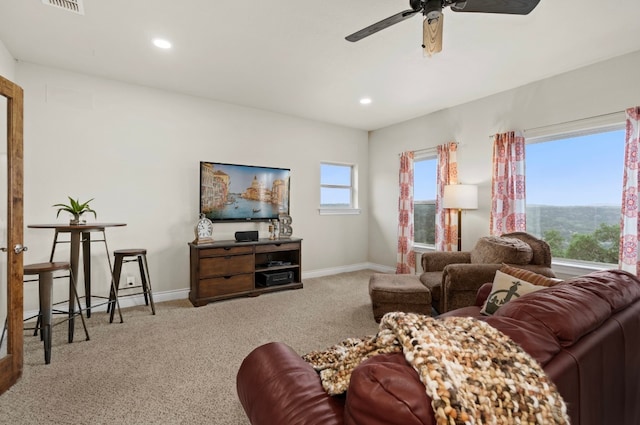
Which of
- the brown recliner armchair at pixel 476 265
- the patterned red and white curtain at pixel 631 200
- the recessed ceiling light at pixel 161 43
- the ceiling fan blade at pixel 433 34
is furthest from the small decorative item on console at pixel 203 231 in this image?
the patterned red and white curtain at pixel 631 200

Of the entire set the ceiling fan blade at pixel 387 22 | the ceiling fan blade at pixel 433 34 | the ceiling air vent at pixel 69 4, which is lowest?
the ceiling fan blade at pixel 433 34

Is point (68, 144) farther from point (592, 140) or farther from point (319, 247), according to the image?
point (592, 140)

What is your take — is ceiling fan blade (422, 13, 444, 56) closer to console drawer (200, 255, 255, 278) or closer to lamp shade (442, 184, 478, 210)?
lamp shade (442, 184, 478, 210)

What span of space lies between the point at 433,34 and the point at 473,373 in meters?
1.96

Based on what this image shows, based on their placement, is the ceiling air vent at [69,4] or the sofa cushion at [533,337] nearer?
the sofa cushion at [533,337]

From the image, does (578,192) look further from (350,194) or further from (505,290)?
(350,194)

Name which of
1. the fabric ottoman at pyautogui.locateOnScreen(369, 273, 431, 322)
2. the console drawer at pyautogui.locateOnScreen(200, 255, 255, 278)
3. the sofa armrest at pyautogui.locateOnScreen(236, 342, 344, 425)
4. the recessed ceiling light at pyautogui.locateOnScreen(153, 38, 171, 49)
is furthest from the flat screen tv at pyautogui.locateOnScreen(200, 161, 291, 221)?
the sofa armrest at pyautogui.locateOnScreen(236, 342, 344, 425)

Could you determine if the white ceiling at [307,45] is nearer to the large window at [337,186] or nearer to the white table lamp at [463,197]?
the white table lamp at [463,197]

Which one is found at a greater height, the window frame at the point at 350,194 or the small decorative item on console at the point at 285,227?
the window frame at the point at 350,194

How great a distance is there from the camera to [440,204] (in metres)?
4.39

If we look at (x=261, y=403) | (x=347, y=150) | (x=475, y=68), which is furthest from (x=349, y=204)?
(x=261, y=403)

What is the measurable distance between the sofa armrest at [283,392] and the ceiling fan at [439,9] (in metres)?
1.97

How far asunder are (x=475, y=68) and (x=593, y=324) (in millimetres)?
2914

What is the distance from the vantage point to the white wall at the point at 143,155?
309 centimetres
